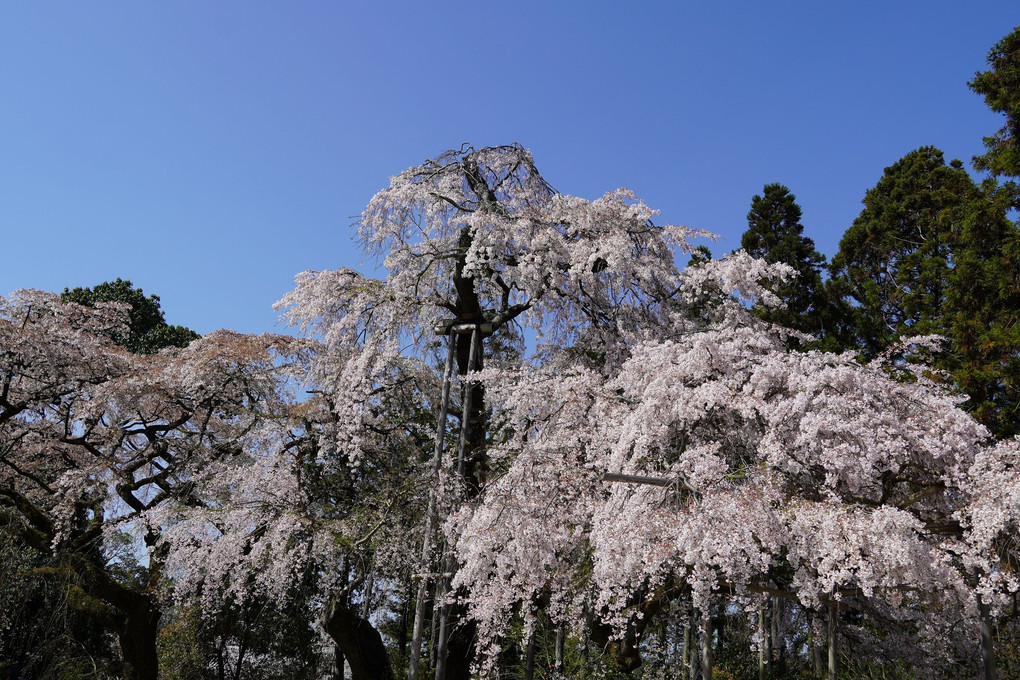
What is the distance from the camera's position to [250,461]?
12.8 m

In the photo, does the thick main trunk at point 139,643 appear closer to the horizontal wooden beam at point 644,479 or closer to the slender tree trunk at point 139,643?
the slender tree trunk at point 139,643

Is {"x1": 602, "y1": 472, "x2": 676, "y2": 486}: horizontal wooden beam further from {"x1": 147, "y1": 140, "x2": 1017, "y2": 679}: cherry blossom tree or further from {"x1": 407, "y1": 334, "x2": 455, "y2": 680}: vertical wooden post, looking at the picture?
{"x1": 407, "y1": 334, "x2": 455, "y2": 680}: vertical wooden post

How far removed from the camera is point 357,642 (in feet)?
40.7

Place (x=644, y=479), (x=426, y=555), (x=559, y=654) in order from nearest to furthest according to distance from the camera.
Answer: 1. (x=644, y=479)
2. (x=426, y=555)
3. (x=559, y=654)

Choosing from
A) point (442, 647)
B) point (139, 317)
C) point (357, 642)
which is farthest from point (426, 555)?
point (139, 317)

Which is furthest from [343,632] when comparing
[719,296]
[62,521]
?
[719,296]

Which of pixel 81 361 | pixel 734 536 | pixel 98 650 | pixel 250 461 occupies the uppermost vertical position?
pixel 81 361

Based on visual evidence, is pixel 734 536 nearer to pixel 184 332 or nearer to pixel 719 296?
pixel 719 296

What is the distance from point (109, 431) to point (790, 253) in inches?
683

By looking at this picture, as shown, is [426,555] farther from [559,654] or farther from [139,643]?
[139,643]

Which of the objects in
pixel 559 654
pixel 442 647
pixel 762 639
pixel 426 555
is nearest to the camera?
pixel 442 647

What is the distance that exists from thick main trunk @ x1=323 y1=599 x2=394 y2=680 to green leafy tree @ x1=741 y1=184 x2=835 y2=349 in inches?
482

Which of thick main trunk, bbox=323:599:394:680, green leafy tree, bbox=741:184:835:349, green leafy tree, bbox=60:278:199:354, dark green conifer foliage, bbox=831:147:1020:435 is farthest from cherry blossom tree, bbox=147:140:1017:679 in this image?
green leafy tree, bbox=60:278:199:354

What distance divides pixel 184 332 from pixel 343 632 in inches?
708
